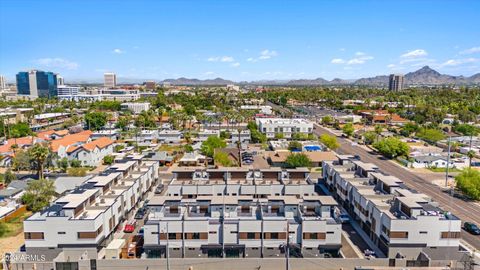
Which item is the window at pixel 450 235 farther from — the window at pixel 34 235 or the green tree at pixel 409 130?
the green tree at pixel 409 130

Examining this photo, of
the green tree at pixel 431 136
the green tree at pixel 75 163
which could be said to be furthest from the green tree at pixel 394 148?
the green tree at pixel 75 163

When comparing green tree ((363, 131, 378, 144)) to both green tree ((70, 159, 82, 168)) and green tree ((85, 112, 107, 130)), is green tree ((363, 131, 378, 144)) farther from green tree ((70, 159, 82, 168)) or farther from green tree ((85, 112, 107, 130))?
green tree ((85, 112, 107, 130))

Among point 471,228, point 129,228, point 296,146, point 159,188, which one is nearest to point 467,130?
point 296,146

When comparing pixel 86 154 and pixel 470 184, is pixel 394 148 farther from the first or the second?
pixel 86 154

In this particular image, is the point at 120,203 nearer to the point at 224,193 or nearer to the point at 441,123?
the point at 224,193

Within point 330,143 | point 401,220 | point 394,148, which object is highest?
point 401,220
